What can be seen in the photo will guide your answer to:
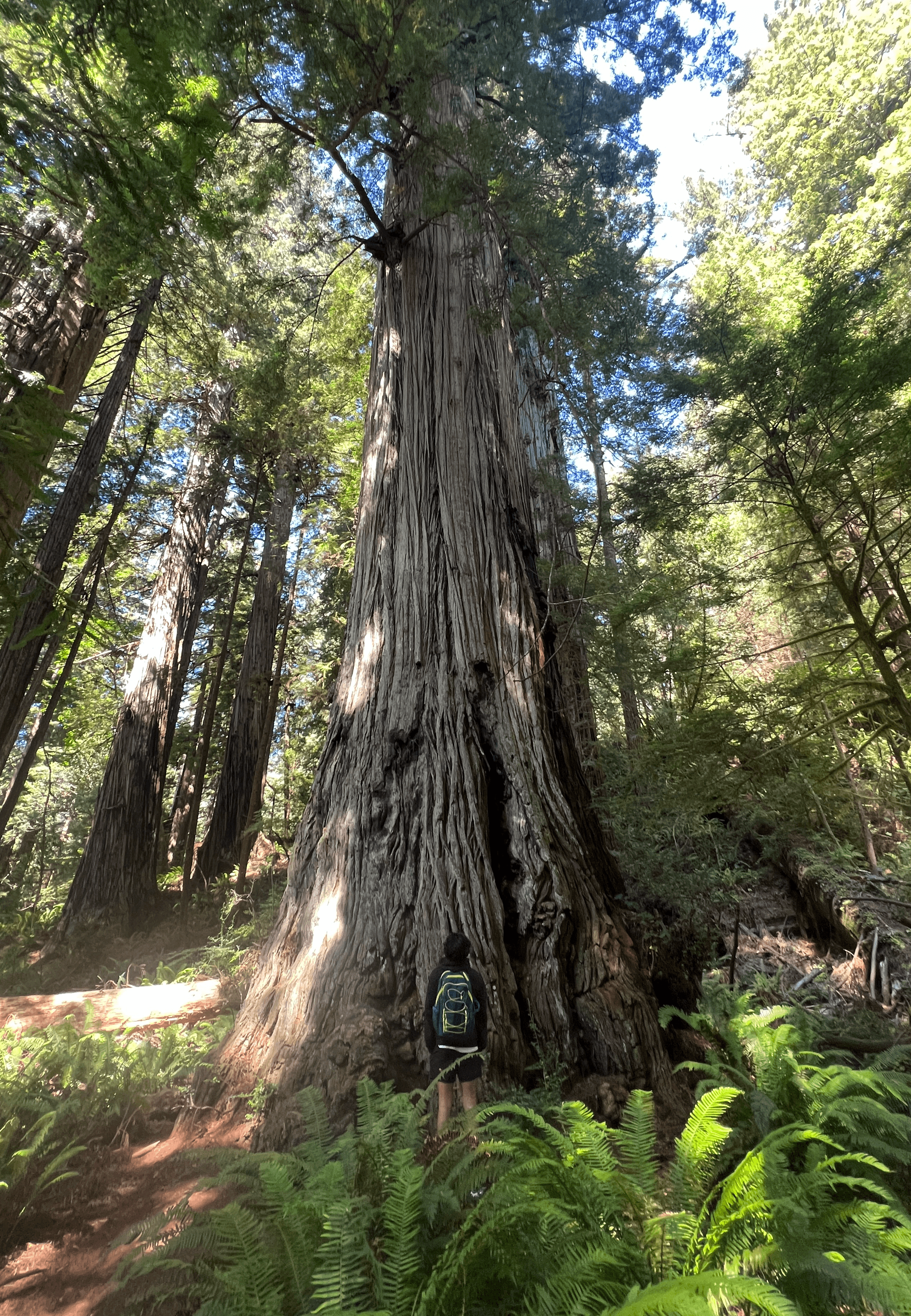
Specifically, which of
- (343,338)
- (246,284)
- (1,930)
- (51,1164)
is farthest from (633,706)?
(1,930)

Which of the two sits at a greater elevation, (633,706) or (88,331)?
(88,331)

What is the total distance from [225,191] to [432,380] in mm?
2590

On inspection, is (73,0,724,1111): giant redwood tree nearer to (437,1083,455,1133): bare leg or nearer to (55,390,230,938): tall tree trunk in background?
(437,1083,455,1133): bare leg

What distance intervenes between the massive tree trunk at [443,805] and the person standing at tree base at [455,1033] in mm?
241

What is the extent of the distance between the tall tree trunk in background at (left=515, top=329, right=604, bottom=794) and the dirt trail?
137 inches

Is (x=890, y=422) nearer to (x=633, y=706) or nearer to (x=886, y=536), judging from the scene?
(x=886, y=536)

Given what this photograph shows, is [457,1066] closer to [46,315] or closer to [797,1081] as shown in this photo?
[797,1081]

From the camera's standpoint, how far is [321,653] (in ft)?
37.6

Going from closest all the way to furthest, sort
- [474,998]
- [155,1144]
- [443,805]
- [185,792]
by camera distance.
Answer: [474,998] → [155,1144] → [443,805] → [185,792]

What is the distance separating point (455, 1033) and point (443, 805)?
134 cm

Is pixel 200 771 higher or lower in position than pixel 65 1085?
higher

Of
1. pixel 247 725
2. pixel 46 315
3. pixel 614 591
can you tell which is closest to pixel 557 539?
pixel 614 591

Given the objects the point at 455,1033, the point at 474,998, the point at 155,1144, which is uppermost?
the point at 474,998

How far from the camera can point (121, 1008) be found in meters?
5.25
